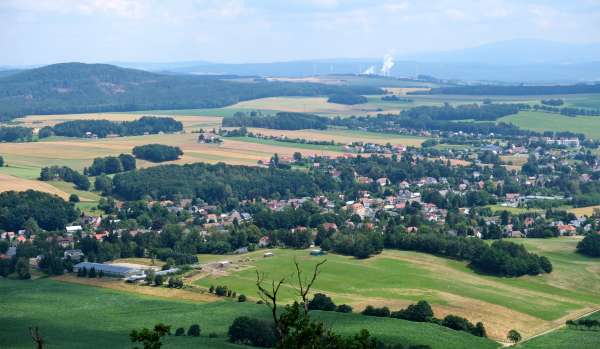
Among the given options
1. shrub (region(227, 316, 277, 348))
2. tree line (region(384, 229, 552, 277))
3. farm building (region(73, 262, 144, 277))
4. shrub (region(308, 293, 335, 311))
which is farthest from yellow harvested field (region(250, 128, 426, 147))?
shrub (region(227, 316, 277, 348))

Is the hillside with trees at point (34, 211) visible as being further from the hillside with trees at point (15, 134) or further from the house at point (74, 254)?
the hillside with trees at point (15, 134)

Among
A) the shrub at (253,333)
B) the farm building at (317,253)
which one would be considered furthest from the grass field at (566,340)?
the farm building at (317,253)

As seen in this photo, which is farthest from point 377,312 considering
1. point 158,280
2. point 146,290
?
point 158,280

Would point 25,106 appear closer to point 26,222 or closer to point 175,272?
point 26,222

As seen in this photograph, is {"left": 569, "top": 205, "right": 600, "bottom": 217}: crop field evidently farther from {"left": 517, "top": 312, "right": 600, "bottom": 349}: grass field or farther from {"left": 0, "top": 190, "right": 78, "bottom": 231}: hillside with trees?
{"left": 0, "top": 190, "right": 78, "bottom": 231}: hillside with trees

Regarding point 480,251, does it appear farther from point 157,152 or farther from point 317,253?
point 157,152
